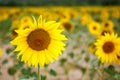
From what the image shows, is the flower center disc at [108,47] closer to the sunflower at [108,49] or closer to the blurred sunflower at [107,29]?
the sunflower at [108,49]

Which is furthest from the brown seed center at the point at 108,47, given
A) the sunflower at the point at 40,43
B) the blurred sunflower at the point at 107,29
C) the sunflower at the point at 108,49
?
the blurred sunflower at the point at 107,29

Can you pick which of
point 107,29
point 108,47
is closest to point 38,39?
A: point 108,47

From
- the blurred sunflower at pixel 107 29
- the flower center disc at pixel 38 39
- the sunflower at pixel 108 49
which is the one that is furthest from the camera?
the blurred sunflower at pixel 107 29

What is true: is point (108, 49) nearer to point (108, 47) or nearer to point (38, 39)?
point (108, 47)

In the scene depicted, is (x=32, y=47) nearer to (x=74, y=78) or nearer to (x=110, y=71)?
(x=110, y=71)

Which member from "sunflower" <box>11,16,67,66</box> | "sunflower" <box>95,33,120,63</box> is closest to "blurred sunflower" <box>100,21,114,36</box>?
"sunflower" <box>95,33,120,63</box>

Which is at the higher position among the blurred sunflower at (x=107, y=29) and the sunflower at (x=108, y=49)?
the sunflower at (x=108, y=49)
